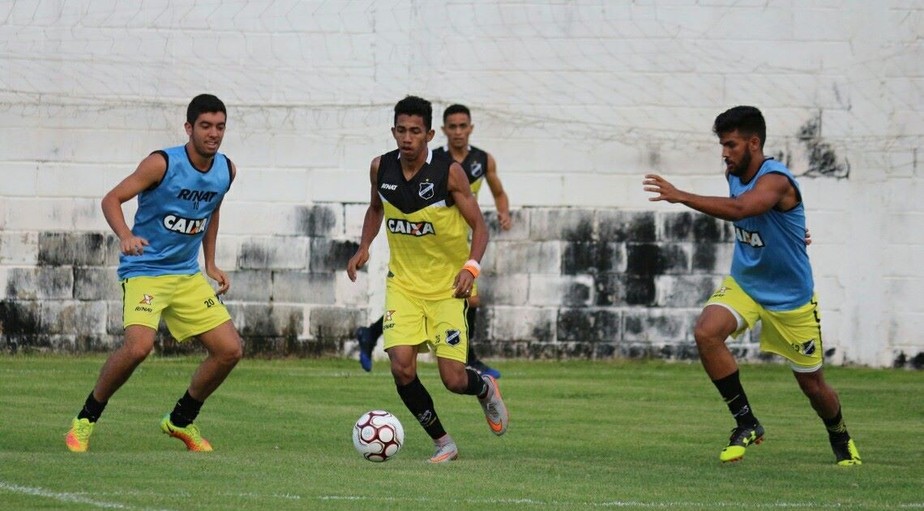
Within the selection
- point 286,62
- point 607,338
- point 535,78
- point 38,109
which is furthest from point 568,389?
point 38,109

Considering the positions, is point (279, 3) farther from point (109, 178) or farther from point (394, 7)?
point (109, 178)

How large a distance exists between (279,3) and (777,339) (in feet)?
25.8

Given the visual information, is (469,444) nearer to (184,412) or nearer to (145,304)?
(184,412)

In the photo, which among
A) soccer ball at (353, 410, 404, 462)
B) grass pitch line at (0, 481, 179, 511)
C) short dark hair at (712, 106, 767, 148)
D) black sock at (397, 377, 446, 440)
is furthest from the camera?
black sock at (397, 377, 446, 440)

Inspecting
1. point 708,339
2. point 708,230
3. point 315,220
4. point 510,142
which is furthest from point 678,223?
point 708,339

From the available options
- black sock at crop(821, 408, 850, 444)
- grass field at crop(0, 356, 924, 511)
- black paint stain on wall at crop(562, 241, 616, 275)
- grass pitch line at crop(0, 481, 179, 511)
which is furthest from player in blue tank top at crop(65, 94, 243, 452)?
black paint stain on wall at crop(562, 241, 616, 275)

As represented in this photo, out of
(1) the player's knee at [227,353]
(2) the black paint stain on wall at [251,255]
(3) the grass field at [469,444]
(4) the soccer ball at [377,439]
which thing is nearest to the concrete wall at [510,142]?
(2) the black paint stain on wall at [251,255]

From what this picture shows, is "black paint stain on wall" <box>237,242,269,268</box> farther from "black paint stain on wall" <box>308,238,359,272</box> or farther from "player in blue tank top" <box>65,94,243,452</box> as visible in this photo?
"player in blue tank top" <box>65,94,243,452</box>

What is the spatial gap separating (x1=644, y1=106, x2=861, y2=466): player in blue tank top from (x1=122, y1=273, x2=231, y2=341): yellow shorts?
9.32ft

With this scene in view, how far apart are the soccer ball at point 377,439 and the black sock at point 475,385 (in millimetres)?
727

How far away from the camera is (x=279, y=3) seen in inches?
587

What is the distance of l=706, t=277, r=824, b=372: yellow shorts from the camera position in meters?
8.49

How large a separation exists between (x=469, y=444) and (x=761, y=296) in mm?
2100

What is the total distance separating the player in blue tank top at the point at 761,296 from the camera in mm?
8297
